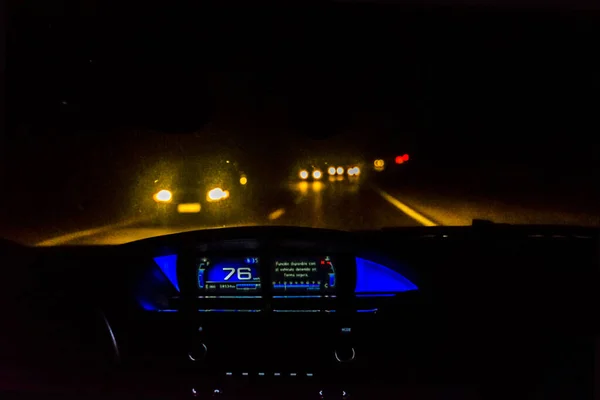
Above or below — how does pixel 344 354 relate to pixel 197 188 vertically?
below

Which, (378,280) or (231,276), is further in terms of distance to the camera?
(378,280)

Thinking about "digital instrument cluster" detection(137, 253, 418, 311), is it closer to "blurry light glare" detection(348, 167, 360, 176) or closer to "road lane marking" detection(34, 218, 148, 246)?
"road lane marking" detection(34, 218, 148, 246)

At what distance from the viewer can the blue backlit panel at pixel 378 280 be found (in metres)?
3.78

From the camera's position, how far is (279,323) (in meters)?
3.57

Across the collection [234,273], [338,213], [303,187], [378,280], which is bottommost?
[378,280]

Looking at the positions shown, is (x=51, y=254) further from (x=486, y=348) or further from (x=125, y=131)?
(x=486, y=348)

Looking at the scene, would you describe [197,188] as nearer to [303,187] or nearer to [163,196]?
[163,196]

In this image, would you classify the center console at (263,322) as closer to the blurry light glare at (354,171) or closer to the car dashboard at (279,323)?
the car dashboard at (279,323)

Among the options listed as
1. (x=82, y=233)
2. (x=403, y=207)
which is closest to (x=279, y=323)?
(x=82, y=233)

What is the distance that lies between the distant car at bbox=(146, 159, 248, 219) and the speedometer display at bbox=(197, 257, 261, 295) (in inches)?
34.8

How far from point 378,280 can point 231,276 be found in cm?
89

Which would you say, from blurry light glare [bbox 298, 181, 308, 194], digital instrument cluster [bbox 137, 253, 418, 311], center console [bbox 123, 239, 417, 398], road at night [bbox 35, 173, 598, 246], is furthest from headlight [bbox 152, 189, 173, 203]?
blurry light glare [bbox 298, 181, 308, 194]

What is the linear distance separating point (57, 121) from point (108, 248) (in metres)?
1.28

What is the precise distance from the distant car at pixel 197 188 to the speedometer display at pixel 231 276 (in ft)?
2.90
